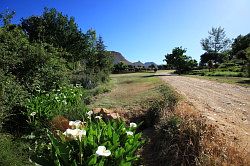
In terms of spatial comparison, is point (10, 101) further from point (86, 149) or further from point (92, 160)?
point (92, 160)

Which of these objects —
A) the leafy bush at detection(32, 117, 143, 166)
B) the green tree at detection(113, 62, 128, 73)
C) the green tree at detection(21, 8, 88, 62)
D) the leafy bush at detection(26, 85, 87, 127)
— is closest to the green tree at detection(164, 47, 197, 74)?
the green tree at detection(113, 62, 128, 73)

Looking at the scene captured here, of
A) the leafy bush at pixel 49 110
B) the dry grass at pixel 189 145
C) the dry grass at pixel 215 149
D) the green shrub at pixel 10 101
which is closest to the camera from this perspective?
the dry grass at pixel 215 149

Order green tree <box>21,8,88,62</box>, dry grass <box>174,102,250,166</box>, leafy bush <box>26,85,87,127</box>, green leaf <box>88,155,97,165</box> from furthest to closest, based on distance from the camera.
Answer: green tree <box>21,8,88,62</box>, leafy bush <box>26,85,87,127</box>, dry grass <box>174,102,250,166</box>, green leaf <box>88,155,97,165</box>

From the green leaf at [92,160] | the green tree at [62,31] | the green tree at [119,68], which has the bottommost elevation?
the green tree at [119,68]

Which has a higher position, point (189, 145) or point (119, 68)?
point (189, 145)

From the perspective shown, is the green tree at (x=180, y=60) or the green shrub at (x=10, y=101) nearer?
the green shrub at (x=10, y=101)

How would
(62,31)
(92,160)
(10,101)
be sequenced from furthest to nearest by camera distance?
(62,31)
(10,101)
(92,160)

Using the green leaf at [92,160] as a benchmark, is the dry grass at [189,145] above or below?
below

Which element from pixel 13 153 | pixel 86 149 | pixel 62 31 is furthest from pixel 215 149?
pixel 62 31

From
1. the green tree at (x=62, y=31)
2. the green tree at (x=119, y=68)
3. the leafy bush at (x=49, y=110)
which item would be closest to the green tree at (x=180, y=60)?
the green tree at (x=119, y=68)

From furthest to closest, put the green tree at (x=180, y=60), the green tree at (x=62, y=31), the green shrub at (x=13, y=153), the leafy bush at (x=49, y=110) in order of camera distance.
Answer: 1. the green tree at (x=180, y=60)
2. the green tree at (x=62, y=31)
3. the leafy bush at (x=49, y=110)
4. the green shrub at (x=13, y=153)

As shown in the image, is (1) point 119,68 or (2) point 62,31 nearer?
(2) point 62,31

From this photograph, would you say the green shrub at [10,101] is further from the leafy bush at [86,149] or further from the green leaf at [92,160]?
the green leaf at [92,160]

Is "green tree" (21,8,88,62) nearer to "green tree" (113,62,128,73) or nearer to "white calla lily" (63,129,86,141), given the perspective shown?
"green tree" (113,62,128,73)
